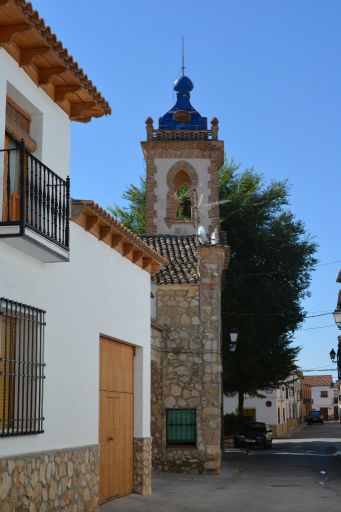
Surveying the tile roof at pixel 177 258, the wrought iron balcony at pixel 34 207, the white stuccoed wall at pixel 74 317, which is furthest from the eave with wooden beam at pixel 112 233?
the tile roof at pixel 177 258

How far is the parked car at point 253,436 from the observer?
36.1 metres

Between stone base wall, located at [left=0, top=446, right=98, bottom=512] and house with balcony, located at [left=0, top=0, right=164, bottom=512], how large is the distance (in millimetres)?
22

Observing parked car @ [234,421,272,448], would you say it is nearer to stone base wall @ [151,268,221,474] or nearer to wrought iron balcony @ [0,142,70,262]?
stone base wall @ [151,268,221,474]

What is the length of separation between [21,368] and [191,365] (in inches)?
493

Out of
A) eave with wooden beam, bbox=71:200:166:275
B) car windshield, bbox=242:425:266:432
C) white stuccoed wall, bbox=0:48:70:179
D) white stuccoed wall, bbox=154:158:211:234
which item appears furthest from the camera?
car windshield, bbox=242:425:266:432

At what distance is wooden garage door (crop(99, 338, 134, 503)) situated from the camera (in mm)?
13223

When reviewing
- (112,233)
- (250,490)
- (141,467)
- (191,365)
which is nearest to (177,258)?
(191,365)

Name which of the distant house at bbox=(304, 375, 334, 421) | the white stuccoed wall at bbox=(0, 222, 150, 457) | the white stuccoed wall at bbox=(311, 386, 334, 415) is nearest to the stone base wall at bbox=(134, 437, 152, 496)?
the white stuccoed wall at bbox=(0, 222, 150, 457)

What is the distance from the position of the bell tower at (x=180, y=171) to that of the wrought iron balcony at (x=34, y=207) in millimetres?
19444

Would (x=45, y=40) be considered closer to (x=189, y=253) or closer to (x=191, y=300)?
(x=191, y=300)

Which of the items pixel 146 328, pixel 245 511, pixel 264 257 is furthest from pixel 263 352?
pixel 245 511

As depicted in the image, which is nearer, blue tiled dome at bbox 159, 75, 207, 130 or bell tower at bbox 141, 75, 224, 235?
Result: bell tower at bbox 141, 75, 224, 235

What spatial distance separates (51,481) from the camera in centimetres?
1001

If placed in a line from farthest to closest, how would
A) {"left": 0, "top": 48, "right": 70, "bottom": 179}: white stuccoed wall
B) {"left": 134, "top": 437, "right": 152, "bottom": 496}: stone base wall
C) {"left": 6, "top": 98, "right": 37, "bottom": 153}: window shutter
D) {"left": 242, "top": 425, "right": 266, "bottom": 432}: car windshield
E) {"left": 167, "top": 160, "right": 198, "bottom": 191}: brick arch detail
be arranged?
{"left": 242, "top": 425, "right": 266, "bottom": 432}: car windshield
{"left": 167, "top": 160, "right": 198, "bottom": 191}: brick arch detail
{"left": 134, "top": 437, "right": 152, "bottom": 496}: stone base wall
{"left": 6, "top": 98, "right": 37, "bottom": 153}: window shutter
{"left": 0, "top": 48, "right": 70, "bottom": 179}: white stuccoed wall
